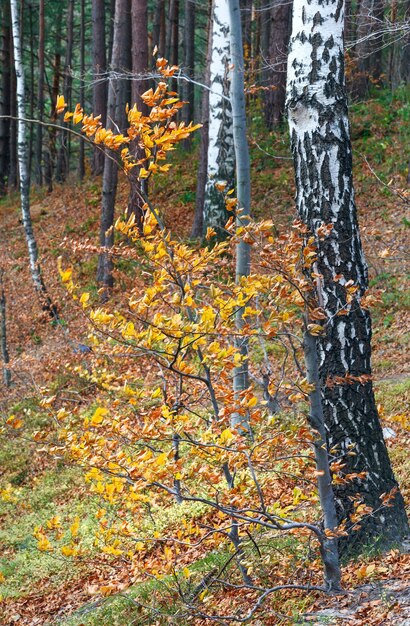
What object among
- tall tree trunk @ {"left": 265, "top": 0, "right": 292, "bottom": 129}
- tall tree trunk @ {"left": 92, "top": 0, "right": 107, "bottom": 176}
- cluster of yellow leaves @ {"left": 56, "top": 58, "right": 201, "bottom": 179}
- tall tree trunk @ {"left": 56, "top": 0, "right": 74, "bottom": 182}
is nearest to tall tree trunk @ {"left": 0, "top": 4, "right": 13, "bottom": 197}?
tall tree trunk @ {"left": 56, "top": 0, "right": 74, "bottom": 182}

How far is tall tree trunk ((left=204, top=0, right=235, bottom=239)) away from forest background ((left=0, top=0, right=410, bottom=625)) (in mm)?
40

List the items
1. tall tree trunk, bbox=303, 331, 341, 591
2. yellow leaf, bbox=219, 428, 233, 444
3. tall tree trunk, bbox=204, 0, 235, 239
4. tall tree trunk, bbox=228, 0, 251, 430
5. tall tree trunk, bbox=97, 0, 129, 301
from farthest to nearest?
tall tree trunk, bbox=97, 0, 129, 301 < tall tree trunk, bbox=204, 0, 235, 239 < tall tree trunk, bbox=228, 0, 251, 430 < tall tree trunk, bbox=303, 331, 341, 591 < yellow leaf, bbox=219, 428, 233, 444

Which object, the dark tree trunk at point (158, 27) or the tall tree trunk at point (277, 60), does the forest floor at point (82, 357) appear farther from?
the dark tree trunk at point (158, 27)

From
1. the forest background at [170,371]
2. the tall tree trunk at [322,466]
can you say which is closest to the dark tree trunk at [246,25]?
the forest background at [170,371]

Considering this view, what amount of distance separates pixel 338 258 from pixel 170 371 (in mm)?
1419

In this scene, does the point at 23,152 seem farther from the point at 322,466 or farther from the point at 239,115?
the point at 322,466

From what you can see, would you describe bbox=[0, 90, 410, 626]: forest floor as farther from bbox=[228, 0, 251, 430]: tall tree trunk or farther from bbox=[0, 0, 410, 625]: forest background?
bbox=[228, 0, 251, 430]: tall tree trunk

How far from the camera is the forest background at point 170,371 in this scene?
149 inches

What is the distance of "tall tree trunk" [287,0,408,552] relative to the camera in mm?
4590

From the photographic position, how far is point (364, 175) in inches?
599

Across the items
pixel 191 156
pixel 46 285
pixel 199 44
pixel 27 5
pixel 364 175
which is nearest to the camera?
pixel 364 175

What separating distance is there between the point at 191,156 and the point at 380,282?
9.24 meters

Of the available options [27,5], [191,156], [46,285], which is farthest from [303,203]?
[27,5]

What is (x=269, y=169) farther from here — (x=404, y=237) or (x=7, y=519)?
(x=7, y=519)
